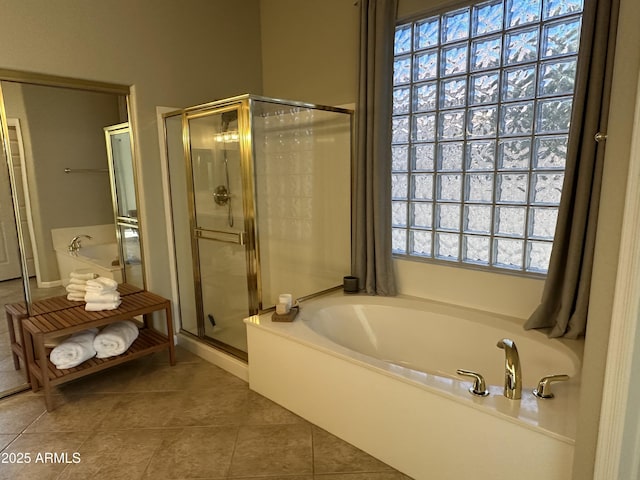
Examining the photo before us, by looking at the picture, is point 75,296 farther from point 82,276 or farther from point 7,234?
point 7,234

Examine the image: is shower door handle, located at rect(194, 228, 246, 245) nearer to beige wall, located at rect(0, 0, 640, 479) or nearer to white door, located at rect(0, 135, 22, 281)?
beige wall, located at rect(0, 0, 640, 479)

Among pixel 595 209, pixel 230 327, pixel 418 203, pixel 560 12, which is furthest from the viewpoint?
pixel 230 327

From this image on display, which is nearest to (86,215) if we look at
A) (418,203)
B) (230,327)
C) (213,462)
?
(230,327)

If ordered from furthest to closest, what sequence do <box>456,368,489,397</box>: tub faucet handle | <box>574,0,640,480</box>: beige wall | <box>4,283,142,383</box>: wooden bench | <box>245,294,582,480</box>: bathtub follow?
<box>4,283,142,383</box>: wooden bench, <box>456,368,489,397</box>: tub faucet handle, <box>245,294,582,480</box>: bathtub, <box>574,0,640,480</box>: beige wall

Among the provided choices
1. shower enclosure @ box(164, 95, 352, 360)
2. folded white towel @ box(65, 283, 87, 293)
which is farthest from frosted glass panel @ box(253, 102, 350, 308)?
folded white towel @ box(65, 283, 87, 293)

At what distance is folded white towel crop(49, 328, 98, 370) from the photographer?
89.7 inches

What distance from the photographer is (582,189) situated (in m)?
1.84

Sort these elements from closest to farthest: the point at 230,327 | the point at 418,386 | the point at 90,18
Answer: the point at 418,386
the point at 90,18
the point at 230,327

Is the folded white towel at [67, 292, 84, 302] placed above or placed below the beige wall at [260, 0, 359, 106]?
below

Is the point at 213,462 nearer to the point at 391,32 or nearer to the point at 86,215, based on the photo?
the point at 86,215

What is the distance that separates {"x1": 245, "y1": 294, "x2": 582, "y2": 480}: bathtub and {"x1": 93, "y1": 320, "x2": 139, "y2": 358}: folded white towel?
31.3 inches

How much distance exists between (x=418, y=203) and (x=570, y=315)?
1.07 metres

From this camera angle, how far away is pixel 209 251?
9.35 ft

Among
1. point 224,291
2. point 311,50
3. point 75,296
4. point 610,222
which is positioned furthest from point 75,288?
point 610,222
